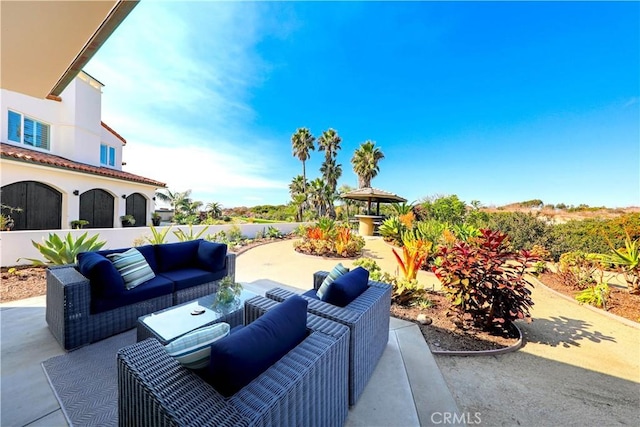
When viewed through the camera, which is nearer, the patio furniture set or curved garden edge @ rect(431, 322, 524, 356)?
the patio furniture set

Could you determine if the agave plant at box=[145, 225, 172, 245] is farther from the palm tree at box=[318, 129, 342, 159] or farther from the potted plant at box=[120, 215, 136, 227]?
the palm tree at box=[318, 129, 342, 159]

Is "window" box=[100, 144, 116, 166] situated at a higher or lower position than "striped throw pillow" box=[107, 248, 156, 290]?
higher

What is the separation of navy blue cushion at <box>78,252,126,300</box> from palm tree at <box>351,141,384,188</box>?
19299 millimetres

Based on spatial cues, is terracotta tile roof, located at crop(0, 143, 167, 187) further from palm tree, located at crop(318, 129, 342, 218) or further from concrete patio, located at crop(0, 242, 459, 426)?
palm tree, located at crop(318, 129, 342, 218)

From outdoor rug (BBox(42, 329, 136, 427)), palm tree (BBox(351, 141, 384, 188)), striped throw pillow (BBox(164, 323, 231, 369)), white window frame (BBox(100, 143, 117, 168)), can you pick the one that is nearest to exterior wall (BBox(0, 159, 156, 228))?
white window frame (BBox(100, 143, 117, 168))

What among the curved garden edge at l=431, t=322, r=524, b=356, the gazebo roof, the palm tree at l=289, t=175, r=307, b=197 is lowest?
the curved garden edge at l=431, t=322, r=524, b=356

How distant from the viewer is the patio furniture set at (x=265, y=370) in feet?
3.56

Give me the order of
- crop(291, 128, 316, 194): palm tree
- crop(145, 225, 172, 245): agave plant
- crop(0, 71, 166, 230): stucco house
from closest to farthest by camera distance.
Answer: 1. crop(145, 225, 172, 245): agave plant
2. crop(0, 71, 166, 230): stucco house
3. crop(291, 128, 316, 194): palm tree

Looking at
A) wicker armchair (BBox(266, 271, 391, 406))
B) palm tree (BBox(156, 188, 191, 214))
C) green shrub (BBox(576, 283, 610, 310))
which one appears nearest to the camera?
wicker armchair (BBox(266, 271, 391, 406))

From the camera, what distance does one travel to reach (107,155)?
12695 millimetres

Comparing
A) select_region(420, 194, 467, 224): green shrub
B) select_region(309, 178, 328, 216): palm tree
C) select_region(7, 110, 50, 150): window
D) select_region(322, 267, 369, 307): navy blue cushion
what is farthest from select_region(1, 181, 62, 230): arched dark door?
select_region(420, 194, 467, 224): green shrub

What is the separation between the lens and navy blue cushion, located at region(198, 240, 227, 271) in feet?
13.4

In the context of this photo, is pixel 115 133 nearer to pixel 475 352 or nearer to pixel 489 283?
pixel 489 283

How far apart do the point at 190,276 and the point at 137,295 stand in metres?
0.72
